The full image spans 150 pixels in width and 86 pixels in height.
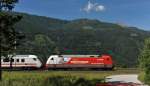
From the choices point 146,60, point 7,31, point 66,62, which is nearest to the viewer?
point 7,31

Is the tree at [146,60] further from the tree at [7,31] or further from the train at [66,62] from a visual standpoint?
the train at [66,62]

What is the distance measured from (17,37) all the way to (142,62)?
38.1 feet

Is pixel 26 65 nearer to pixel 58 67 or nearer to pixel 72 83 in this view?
pixel 58 67

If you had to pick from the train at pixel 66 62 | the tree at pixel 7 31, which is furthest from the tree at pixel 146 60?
the train at pixel 66 62

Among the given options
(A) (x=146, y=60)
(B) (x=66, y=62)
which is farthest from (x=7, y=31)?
(B) (x=66, y=62)

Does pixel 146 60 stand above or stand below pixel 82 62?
above

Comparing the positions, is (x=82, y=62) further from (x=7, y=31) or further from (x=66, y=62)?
(x=7, y=31)

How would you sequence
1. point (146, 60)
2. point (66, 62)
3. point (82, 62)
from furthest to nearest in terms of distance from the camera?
point (82, 62) < point (66, 62) < point (146, 60)

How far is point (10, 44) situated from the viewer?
33.2 metres

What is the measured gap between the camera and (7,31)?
3284 cm

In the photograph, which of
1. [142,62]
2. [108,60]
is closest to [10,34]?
[142,62]

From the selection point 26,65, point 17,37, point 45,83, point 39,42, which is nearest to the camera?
point 45,83

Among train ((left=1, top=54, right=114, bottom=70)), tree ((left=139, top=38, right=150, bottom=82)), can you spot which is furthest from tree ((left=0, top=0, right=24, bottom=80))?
train ((left=1, top=54, right=114, bottom=70))

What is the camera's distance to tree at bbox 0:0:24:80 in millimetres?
32781
